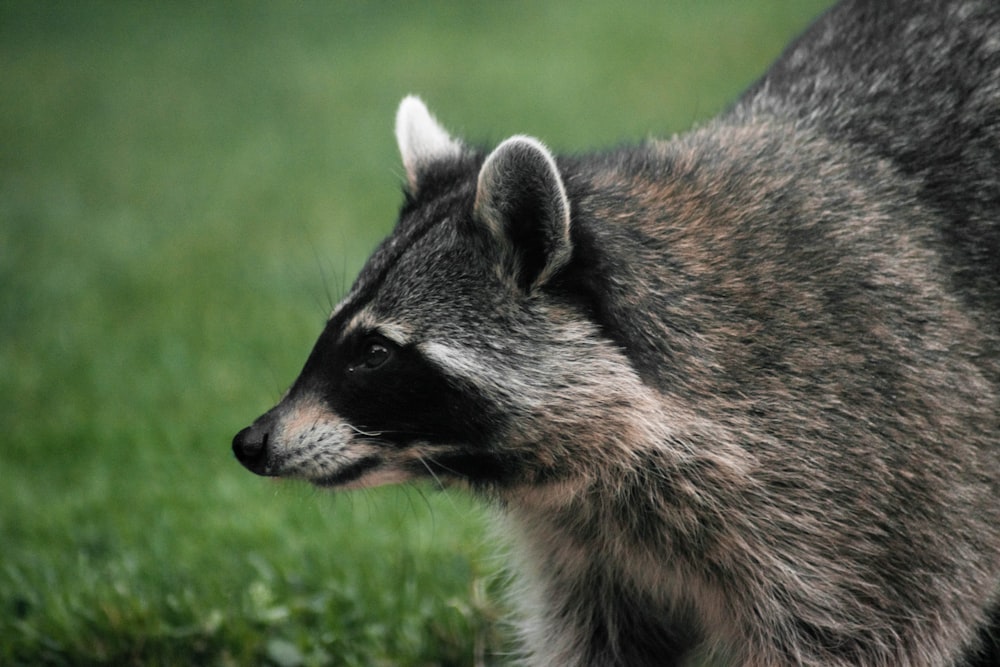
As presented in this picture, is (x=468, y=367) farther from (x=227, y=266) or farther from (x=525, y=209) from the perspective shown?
(x=227, y=266)

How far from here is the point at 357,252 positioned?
396 inches

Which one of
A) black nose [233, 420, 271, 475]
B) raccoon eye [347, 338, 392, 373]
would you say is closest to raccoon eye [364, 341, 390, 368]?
raccoon eye [347, 338, 392, 373]

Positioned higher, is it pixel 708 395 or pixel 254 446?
pixel 708 395

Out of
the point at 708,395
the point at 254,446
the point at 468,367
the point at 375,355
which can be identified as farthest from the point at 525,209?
the point at 254,446

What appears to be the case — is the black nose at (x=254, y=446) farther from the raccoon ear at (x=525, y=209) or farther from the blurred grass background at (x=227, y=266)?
the raccoon ear at (x=525, y=209)

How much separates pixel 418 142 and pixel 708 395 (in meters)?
1.46

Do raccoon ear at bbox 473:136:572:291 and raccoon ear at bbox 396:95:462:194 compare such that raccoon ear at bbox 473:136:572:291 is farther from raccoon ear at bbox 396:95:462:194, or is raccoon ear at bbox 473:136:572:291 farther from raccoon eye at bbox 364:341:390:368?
raccoon ear at bbox 396:95:462:194

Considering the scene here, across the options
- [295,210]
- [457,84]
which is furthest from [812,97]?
[457,84]

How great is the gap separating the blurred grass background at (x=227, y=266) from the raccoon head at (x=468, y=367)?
43 centimetres

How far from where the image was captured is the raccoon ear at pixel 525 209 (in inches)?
146

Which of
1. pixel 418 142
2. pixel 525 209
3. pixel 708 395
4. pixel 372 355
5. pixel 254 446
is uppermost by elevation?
pixel 418 142

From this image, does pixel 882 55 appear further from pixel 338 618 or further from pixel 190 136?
pixel 190 136

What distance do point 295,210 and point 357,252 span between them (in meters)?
1.91

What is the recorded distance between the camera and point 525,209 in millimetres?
3793
